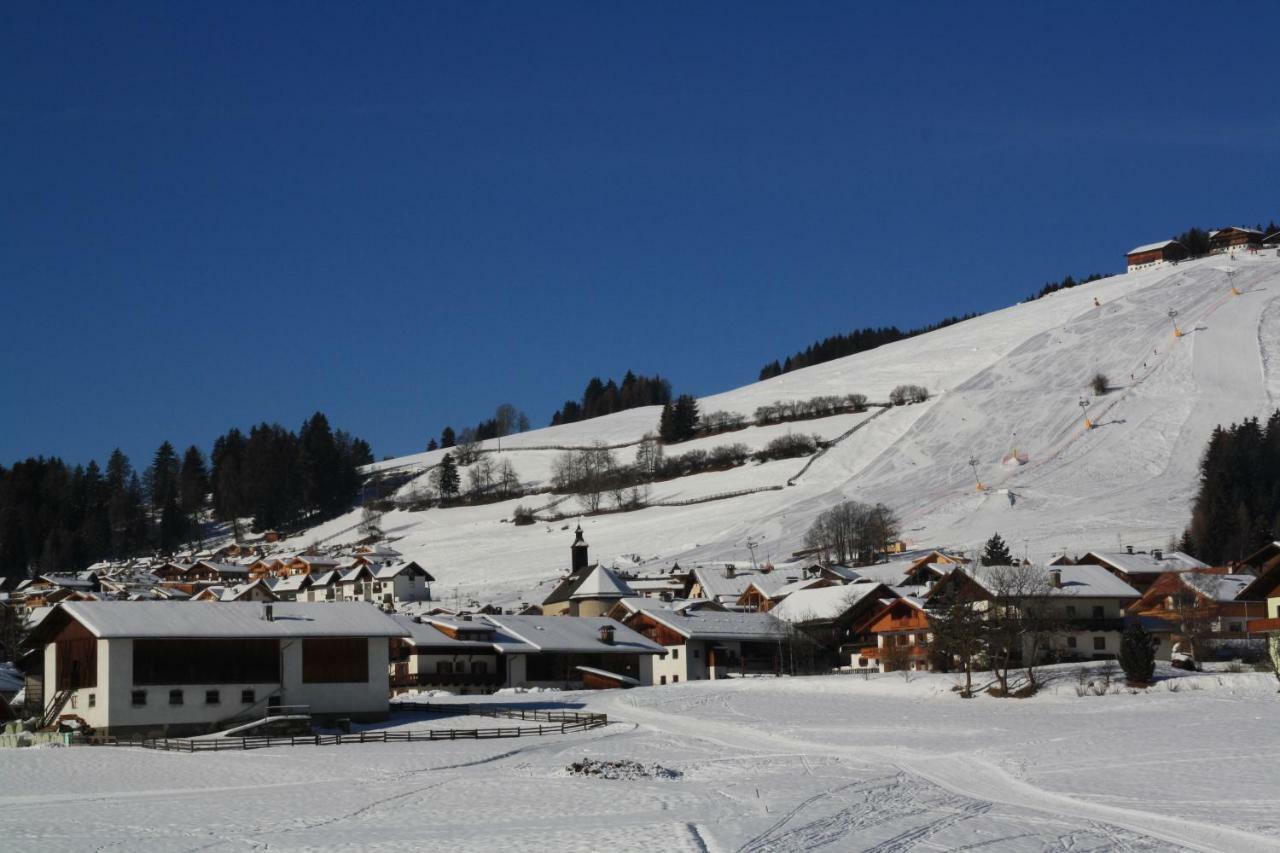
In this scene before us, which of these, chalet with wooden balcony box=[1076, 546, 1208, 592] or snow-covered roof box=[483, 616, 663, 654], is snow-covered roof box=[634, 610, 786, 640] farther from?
chalet with wooden balcony box=[1076, 546, 1208, 592]

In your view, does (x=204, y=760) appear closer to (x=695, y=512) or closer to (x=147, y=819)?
(x=147, y=819)

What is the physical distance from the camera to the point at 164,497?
190 meters

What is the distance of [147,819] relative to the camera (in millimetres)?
28969

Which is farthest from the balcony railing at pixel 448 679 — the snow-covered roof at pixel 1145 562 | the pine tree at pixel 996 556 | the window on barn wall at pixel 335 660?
the snow-covered roof at pixel 1145 562

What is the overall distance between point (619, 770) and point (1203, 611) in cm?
4483

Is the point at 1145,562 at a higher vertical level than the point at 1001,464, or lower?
lower

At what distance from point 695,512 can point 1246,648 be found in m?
79.4

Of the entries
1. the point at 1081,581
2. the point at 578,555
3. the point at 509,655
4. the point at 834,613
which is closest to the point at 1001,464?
the point at 578,555

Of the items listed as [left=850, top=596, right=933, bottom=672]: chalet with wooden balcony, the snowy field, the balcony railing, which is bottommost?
the snowy field

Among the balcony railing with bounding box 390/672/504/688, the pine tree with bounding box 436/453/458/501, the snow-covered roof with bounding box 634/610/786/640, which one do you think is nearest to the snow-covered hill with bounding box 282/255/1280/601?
the pine tree with bounding box 436/453/458/501

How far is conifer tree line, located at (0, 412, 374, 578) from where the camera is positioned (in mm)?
161750

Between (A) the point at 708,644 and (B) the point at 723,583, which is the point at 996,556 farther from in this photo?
(B) the point at 723,583

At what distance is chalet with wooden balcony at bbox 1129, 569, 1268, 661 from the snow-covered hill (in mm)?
26787

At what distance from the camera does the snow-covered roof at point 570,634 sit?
74750 millimetres
